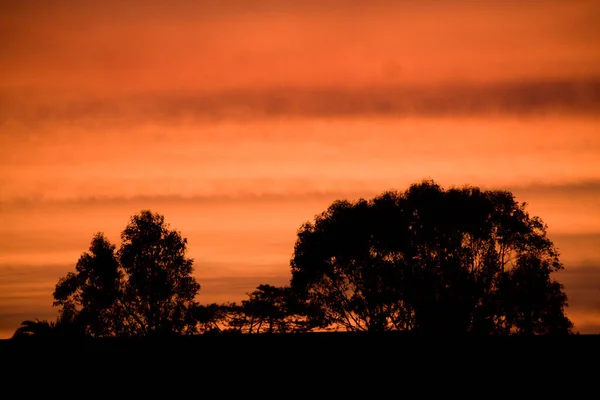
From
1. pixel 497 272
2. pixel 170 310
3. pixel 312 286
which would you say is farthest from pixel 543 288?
pixel 170 310

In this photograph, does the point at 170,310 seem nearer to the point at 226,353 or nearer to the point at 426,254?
the point at 426,254

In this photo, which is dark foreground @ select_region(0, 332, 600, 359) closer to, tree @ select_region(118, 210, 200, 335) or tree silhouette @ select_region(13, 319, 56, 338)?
tree silhouette @ select_region(13, 319, 56, 338)

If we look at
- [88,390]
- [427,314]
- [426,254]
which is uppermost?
[426,254]

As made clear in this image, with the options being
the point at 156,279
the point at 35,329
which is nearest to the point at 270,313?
the point at 156,279

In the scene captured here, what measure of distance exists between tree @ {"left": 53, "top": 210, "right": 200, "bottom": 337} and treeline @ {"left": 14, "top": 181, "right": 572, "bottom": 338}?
73 mm

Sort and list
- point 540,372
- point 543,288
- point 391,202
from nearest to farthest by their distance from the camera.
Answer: point 540,372
point 543,288
point 391,202

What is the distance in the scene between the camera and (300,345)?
24.9 m

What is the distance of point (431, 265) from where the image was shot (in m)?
57.6

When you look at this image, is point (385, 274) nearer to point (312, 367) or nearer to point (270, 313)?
point (270, 313)

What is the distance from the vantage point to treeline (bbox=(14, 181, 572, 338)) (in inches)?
2210

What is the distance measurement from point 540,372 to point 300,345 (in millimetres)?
6772

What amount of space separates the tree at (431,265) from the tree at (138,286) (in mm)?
8587

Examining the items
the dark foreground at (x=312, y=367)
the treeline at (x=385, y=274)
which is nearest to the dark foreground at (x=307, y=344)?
the dark foreground at (x=312, y=367)

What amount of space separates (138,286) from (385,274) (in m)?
18.1
